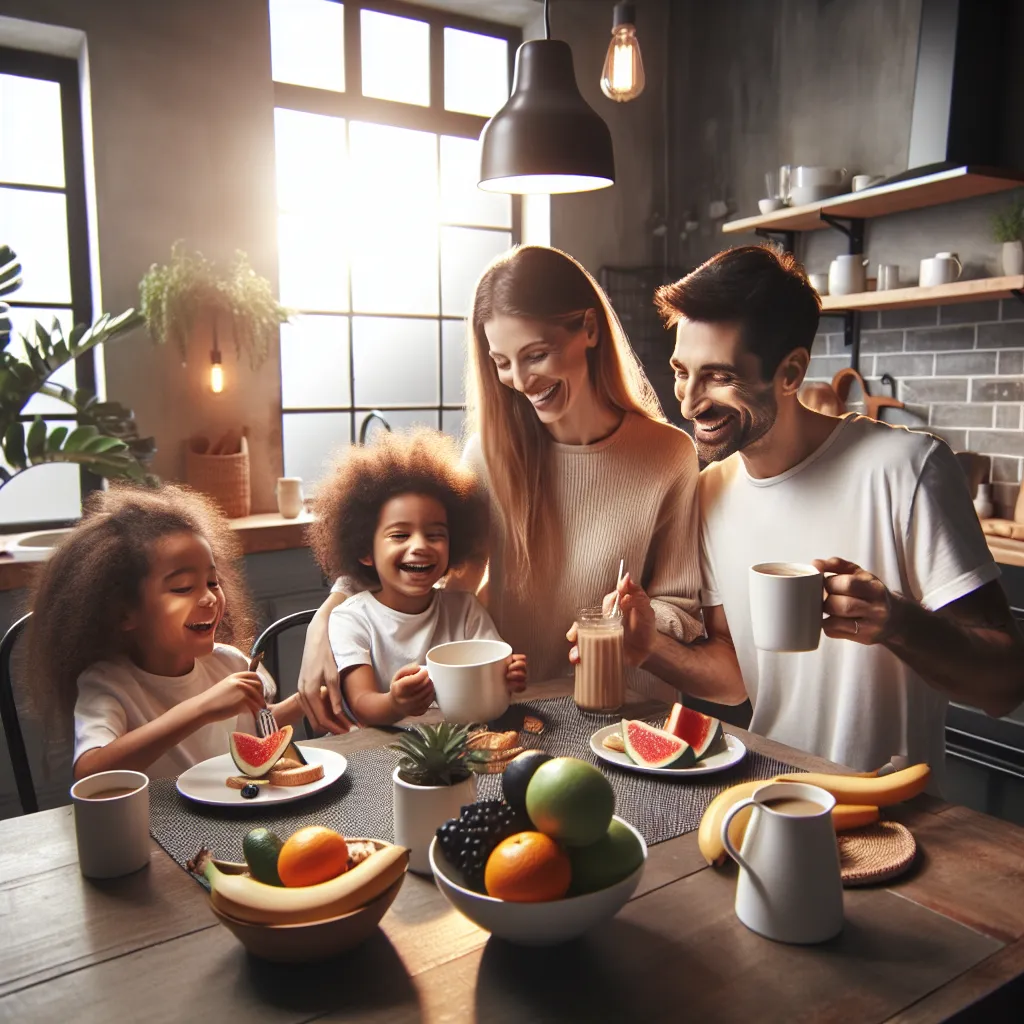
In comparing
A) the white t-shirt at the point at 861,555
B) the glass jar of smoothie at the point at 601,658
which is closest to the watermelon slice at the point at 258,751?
the glass jar of smoothie at the point at 601,658

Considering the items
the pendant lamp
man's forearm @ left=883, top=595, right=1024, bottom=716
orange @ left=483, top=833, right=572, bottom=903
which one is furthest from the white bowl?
the pendant lamp

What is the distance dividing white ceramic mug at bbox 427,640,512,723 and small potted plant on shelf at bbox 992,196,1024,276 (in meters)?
2.52

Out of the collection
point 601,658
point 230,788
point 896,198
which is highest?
point 896,198

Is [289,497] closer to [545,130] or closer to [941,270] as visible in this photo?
[545,130]

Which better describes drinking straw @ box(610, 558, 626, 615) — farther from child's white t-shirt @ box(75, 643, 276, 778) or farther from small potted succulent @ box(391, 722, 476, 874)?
child's white t-shirt @ box(75, 643, 276, 778)

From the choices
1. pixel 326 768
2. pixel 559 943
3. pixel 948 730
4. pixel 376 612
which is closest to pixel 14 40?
pixel 376 612

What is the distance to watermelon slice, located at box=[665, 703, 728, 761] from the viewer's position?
1.41 m

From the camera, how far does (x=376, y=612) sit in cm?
184

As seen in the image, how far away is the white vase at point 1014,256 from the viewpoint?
3117 mm

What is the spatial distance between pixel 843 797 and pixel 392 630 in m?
0.90

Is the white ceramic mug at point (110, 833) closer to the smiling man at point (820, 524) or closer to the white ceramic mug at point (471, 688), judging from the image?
the white ceramic mug at point (471, 688)

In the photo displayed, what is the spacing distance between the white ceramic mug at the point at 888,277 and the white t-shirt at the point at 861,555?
2.02 metres

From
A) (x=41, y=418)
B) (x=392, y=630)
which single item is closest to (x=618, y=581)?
(x=392, y=630)

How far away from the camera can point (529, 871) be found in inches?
34.9
